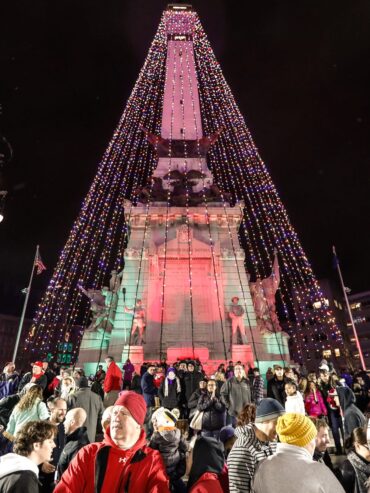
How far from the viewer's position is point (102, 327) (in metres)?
19.8

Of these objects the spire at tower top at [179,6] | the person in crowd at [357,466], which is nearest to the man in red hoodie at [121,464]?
the person in crowd at [357,466]

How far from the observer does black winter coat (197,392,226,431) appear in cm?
607

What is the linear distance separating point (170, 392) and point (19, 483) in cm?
726

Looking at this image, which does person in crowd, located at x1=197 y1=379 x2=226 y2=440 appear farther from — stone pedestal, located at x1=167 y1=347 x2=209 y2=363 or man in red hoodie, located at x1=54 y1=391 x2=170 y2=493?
stone pedestal, located at x1=167 y1=347 x2=209 y2=363

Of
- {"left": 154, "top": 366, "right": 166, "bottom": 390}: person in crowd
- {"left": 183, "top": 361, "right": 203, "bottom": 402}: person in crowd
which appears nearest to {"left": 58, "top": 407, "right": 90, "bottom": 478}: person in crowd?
{"left": 183, "top": 361, "right": 203, "bottom": 402}: person in crowd

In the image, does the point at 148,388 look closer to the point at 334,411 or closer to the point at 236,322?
the point at 334,411

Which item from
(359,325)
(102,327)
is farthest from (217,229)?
(359,325)

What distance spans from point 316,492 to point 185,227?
21399 millimetres

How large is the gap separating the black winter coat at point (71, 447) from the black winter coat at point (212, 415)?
8.42 ft

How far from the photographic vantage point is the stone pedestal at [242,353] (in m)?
17.8

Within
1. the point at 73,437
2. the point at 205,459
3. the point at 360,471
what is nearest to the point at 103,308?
the point at 73,437

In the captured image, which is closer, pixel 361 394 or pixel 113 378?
pixel 113 378

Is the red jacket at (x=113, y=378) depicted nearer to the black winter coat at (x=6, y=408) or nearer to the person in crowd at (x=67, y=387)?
the person in crowd at (x=67, y=387)

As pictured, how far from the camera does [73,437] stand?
4.29 m
